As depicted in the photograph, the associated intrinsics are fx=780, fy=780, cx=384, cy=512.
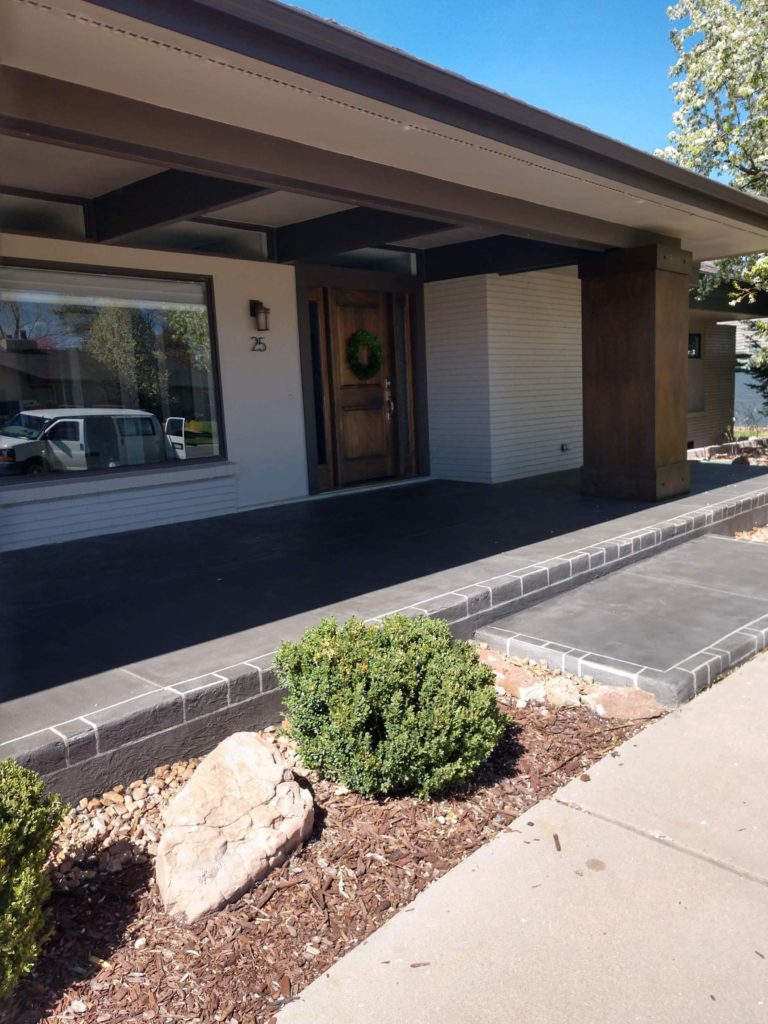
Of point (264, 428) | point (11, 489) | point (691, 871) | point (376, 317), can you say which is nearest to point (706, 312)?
point (376, 317)

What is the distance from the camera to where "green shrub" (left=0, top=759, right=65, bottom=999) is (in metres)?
1.80

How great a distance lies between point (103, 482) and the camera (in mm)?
6402

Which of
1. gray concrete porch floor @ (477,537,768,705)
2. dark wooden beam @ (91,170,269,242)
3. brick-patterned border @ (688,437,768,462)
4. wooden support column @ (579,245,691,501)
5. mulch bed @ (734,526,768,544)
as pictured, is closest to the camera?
gray concrete porch floor @ (477,537,768,705)

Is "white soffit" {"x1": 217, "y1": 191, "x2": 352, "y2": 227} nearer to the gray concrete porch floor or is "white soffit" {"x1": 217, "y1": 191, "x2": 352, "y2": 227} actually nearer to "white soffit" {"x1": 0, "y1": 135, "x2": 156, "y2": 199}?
"white soffit" {"x1": 0, "y1": 135, "x2": 156, "y2": 199}

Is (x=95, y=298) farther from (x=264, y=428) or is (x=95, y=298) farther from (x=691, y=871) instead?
(x=691, y=871)

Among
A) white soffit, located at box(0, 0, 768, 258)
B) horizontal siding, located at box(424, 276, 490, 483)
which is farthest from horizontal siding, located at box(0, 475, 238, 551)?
white soffit, located at box(0, 0, 768, 258)

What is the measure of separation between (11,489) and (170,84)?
365cm

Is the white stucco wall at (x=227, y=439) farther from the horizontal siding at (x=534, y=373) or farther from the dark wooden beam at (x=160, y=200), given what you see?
the horizontal siding at (x=534, y=373)

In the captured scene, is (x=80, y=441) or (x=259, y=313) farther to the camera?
(x=259, y=313)

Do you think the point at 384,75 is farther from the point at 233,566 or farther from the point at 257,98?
the point at 233,566

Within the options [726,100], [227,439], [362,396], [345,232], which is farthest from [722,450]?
[227,439]

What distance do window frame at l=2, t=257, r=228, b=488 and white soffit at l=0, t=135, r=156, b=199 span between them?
53cm

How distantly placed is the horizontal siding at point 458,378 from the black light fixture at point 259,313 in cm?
236

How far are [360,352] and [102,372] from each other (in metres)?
2.93
